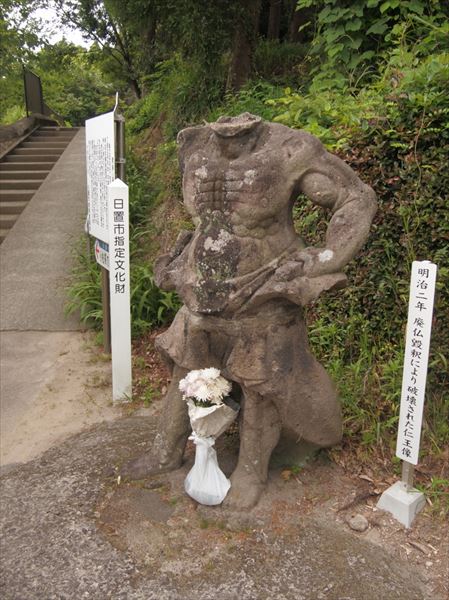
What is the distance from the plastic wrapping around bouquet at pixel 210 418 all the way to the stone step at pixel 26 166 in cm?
941

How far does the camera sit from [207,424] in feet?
8.41

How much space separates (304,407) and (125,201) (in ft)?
7.07

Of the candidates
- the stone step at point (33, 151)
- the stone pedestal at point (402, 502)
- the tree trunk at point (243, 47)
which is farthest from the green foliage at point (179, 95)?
the stone pedestal at point (402, 502)

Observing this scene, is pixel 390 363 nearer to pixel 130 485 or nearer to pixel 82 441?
pixel 130 485

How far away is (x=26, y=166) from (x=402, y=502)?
33.3 feet

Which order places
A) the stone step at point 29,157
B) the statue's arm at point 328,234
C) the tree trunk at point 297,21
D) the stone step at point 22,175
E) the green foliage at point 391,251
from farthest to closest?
the stone step at point 29,157, the stone step at point 22,175, the tree trunk at point 297,21, the green foliage at point 391,251, the statue's arm at point 328,234

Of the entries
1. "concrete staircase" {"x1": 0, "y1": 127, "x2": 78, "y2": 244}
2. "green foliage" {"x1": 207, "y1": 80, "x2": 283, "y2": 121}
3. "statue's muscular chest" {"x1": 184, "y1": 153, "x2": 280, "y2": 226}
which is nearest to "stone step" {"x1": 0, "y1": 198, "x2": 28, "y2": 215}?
"concrete staircase" {"x1": 0, "y1": 127, "x2": 78, "y2": 244}

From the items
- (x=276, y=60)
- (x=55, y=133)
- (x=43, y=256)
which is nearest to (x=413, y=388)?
(x=43, y=256)

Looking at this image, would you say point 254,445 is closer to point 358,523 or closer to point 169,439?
point 169,439

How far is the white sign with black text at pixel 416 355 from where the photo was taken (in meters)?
2.34

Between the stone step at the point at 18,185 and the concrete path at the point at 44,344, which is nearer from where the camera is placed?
the concrete path at the point at 44,344

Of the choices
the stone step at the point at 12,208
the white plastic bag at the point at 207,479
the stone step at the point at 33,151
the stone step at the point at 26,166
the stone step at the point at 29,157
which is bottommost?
the white plastic bag at the point at 207,479

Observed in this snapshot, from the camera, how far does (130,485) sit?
9.16 ft

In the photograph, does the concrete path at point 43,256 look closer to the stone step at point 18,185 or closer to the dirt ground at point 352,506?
the stone step at point 18,185
